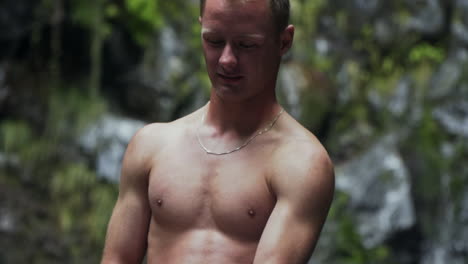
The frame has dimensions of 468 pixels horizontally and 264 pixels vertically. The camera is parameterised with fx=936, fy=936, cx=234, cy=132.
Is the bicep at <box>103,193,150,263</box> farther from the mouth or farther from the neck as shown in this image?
the mouth

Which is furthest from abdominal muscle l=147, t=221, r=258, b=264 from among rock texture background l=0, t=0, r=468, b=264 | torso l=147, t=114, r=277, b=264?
rock texture background l=0, t=0, r=468, b=264

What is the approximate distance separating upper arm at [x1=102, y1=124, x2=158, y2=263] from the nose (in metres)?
0.52

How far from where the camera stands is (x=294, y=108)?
31.5 ft

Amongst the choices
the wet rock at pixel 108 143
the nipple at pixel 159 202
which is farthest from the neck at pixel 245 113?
the wet rock at pixel 108 143

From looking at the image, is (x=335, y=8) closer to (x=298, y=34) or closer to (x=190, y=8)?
(x=298, y=34)

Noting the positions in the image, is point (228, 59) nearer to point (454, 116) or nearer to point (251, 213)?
point (251, 213)

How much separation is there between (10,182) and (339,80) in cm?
373

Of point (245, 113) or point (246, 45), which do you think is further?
point (245, 113)

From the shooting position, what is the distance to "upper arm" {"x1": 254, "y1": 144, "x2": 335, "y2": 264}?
125 inches

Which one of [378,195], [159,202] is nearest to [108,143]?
[378,195]

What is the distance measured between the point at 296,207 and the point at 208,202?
1.13 ft

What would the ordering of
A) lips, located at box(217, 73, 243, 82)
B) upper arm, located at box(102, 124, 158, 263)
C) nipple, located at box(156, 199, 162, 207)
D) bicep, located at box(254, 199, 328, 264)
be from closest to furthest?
1. bicep, located at box(254, 199, 328, 264)
2. lips, located at box(217, 73, 243, 82)
3. nipple, located at box(156, 199, 162, 207)
4. upper arm, located at box(102, 124, 158, 263)

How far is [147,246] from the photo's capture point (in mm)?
3535

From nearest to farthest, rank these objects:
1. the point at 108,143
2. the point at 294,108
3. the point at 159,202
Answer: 1. the point at 159,202
2. the point at 108,143
3. the point at 294,108
